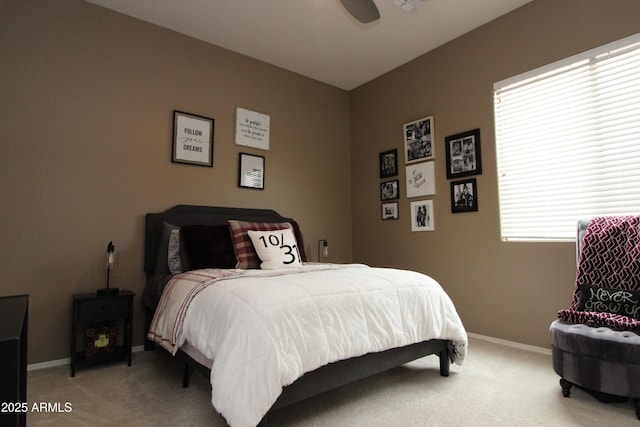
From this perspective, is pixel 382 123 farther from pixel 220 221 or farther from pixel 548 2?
pixel 220 221

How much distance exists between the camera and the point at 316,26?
10.9 ft

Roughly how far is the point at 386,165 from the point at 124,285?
3.03 m

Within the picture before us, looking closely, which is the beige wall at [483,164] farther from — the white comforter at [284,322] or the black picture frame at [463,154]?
the white comforter at [284,322]

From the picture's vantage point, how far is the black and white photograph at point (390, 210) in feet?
13.4

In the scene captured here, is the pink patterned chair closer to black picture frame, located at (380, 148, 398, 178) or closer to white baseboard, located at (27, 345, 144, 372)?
black picture frame, located at (380, 148, 398, 178)

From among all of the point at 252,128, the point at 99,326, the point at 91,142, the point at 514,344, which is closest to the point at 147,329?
the point at 99,326

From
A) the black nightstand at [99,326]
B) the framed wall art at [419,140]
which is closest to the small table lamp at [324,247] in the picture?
the framed wall art at [419,140]

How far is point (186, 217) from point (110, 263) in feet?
2.44

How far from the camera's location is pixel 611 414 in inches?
70.5

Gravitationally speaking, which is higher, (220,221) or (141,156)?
(141,156)

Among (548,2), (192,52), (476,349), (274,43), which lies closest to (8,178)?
(192,52)

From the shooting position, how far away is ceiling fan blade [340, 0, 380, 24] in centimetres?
224

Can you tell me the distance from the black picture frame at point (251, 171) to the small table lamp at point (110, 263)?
135 cm

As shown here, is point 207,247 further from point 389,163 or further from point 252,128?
point 389,163
